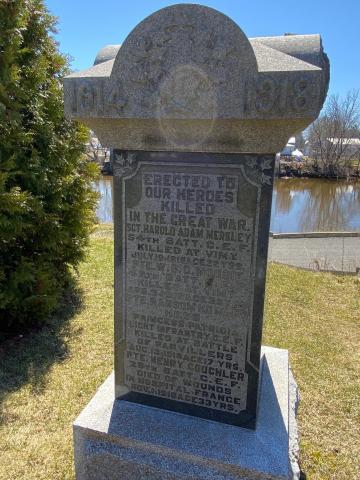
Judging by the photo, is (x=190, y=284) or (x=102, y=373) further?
(x=102, y=373)

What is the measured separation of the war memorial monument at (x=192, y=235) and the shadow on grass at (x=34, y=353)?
4.37 feet

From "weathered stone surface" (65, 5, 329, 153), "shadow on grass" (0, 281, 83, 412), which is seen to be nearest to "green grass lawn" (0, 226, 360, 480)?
"shadow on grass" (0, 281, 83, 412)

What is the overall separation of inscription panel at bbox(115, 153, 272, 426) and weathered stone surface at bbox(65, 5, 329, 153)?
0.62 ft

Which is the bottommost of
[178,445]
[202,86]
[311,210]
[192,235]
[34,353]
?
[311,210]

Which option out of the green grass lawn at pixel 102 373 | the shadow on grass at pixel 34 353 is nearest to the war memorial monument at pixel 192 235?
the green grass lawn at pixel 102 373

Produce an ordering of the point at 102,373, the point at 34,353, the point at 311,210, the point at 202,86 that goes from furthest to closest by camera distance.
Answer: the point at 311,210 < the point at 34,353 < the point at 102,373 < the point at 202,86

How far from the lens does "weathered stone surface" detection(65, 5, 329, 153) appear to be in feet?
5.86

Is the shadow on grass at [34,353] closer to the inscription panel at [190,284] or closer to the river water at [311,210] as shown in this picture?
the inscription panel at [190,284]

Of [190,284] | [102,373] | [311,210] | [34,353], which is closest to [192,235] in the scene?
[190,284]

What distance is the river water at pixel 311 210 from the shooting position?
15922 millimetres

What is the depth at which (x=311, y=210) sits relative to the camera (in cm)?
1952

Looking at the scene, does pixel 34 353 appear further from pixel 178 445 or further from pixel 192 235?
pixel 192 235

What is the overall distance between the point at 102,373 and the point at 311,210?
17677 millimetres

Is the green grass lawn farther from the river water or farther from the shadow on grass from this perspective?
the river water
